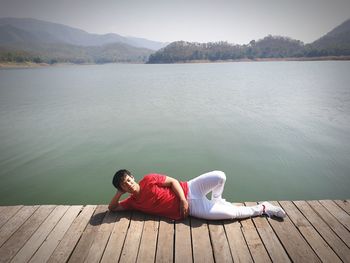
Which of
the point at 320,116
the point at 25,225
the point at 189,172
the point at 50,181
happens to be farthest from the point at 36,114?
the point at 320,116

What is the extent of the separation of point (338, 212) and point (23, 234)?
4.59m

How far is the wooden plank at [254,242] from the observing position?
3.06m

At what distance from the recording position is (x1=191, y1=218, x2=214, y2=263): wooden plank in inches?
122

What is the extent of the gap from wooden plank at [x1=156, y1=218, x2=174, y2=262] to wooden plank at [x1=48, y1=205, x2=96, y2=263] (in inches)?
43.8

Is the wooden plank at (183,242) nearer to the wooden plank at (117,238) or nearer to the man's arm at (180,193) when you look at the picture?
the man's arm at (180,193)

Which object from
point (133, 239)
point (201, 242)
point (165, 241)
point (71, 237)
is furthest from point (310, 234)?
point (71, 237)

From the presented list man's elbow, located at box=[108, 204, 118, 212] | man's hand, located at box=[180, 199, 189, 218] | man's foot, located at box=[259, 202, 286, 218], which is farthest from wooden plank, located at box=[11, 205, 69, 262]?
man's foot, located at box=[259, 202, 286, 218]

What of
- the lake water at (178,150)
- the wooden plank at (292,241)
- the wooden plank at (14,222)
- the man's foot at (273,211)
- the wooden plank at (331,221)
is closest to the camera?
the wooden plank at (292,241)

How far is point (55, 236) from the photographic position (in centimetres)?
353

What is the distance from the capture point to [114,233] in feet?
11.5

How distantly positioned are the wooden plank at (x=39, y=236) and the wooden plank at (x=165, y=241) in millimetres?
1580

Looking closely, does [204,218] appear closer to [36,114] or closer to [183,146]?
[183,146]

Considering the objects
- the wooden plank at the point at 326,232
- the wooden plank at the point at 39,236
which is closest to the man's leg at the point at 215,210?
the wooden plank at the point at 326,232

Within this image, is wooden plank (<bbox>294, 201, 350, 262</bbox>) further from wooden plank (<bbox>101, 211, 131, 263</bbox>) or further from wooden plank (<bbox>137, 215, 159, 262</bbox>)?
wooden plank (<bbox>101, 211, 131, 263</bbox>)
